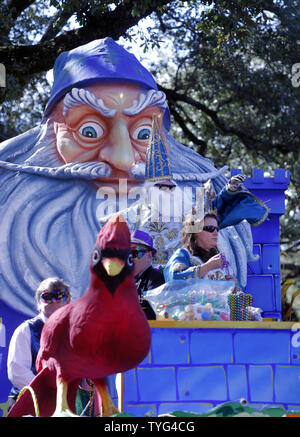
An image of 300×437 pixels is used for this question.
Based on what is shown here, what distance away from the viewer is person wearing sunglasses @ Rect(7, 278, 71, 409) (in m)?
4.20

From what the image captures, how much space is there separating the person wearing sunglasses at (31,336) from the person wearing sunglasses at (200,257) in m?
0.79

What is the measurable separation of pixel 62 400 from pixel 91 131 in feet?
11.5

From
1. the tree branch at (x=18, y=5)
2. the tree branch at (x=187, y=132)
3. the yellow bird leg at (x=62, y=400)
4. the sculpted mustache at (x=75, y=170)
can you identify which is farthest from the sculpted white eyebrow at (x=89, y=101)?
the tree branch at (x=187, y=132)

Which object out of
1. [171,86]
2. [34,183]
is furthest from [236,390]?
[171,86]

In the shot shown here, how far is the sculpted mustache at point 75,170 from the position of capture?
6.34 m

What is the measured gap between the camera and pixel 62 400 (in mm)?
3311

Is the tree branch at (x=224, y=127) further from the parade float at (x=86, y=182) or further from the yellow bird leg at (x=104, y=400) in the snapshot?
the yellow bird leg at (x=104, y=400)

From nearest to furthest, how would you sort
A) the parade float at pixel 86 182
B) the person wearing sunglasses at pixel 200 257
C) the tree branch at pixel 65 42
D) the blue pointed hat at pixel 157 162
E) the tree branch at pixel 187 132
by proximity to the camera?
1. the person wearing sunglasses at pixel 200 257
2. the blue pointed hat at pixel 157 162
3. the parade float at pixel 86 182
4. the tree branch at pixel 65 42
5. the tree branch at pixel 187 132

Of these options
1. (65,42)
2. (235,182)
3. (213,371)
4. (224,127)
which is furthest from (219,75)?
(213,371)

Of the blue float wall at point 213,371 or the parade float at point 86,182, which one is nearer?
the blue float wall at point 213,371

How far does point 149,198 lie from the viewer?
19.3 feet

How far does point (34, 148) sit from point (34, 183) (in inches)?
16.1

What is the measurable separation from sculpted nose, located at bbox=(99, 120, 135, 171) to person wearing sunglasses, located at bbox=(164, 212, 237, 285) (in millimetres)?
1294

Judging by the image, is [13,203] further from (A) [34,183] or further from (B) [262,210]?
(B) [262,210]
